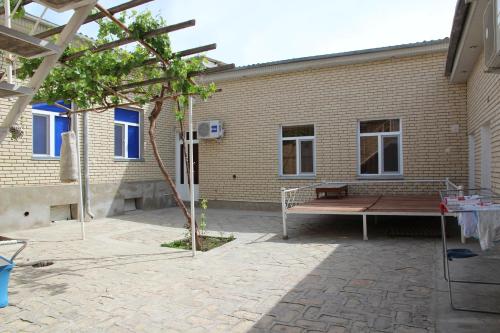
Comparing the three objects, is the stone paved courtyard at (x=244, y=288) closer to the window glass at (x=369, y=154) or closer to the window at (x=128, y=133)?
the window glass at (x=369, y=154)

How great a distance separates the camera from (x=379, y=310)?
380 centimetres

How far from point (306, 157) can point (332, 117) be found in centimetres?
140

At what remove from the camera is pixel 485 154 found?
7.47 meters

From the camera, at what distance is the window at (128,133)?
11555mm

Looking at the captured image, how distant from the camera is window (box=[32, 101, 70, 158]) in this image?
9.26m

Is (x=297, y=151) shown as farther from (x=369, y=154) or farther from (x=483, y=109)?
(x=483, y=109)

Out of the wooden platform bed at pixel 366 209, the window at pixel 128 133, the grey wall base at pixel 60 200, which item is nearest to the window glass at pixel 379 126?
the wooden platform bed at pixel 366 209

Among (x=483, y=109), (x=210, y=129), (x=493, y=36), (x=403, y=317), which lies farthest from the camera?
(x=210, y=129)

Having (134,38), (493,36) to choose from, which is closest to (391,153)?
(493,36)

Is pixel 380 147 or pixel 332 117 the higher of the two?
pixel 332 117

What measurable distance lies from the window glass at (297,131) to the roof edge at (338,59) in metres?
1.65

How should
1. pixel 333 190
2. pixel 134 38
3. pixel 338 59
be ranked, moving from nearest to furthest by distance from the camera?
1. pixel 134 38
2. pixel 333 190
3. pixel 338 59

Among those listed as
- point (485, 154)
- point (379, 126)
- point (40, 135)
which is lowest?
point (485, 154)

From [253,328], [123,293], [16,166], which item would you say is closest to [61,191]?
[16,166]
